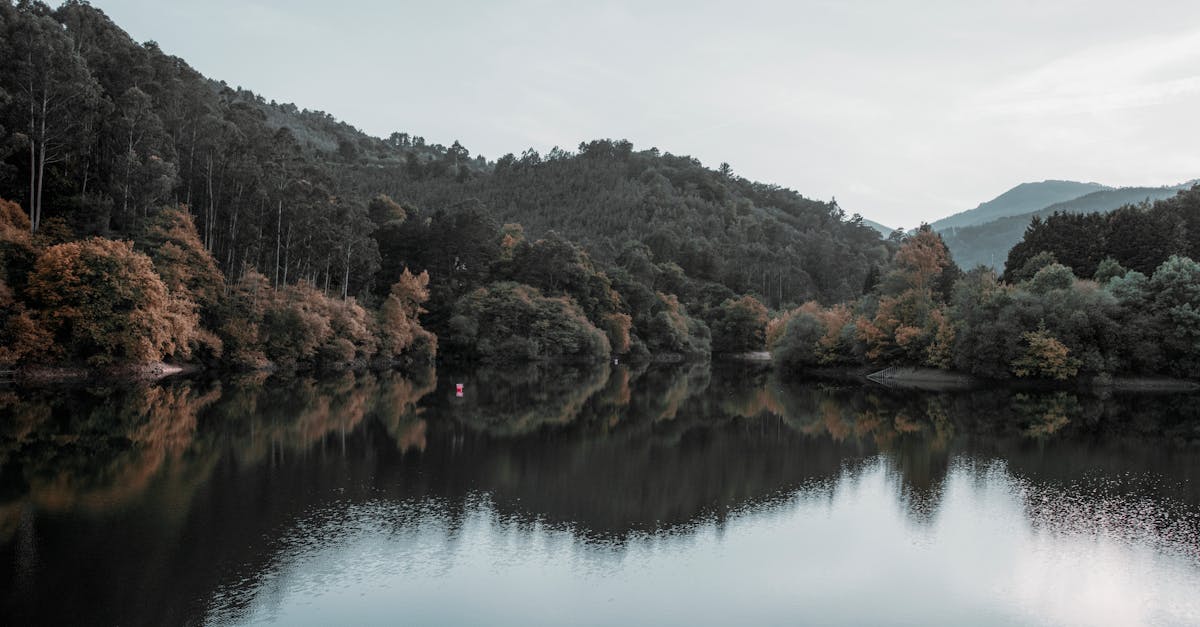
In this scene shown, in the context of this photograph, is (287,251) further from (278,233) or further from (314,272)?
(314,272)

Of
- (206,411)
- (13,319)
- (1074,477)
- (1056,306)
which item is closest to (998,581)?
(1074,477)

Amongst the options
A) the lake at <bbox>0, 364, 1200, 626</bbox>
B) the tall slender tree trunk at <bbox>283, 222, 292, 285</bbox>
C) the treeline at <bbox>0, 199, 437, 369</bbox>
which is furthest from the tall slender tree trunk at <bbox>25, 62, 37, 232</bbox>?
the tall slender tree trunk at <bbox>283, 222, 292, 285</bbox>

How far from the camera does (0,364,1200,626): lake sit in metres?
13.8

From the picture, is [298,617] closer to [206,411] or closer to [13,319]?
[206,411]

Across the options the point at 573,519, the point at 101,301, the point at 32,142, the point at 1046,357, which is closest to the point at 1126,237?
the point at 1046,357

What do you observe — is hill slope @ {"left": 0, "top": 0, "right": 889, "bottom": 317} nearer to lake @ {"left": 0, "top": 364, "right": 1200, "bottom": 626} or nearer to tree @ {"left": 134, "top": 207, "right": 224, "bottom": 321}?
tree @ {"left": 134, "top": 207, "right": 224, "bottom": 321}

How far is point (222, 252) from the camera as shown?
6388cm

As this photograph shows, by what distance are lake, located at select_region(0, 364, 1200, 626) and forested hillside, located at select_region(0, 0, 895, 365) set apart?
8711 millimetres

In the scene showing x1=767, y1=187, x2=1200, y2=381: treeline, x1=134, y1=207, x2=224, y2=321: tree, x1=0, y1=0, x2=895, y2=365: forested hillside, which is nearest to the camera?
x1=0, y1=0, x2=895, y2=365: forested hillside

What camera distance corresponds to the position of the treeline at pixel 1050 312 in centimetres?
5766

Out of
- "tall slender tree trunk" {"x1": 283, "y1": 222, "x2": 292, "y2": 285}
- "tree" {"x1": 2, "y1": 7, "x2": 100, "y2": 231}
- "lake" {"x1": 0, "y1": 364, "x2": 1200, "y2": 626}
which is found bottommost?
"lake" {"x1": 0, "y1": 364, "x2": 1200, "y2": 626}

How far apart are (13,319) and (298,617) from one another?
3892cm

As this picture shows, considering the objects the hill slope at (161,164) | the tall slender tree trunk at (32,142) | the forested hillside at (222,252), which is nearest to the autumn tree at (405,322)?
the forested hillside at (222,252)

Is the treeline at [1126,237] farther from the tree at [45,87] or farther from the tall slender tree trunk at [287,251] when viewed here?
the tree at [45,87]
